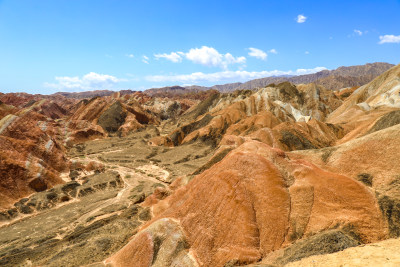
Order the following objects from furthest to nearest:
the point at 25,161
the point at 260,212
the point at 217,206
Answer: the point at 25,161, the point at 217,206, the point at 260,212

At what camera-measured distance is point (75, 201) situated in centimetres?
3747

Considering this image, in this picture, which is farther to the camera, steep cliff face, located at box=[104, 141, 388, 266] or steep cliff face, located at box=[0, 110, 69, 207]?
steep cliff face, located at box=[0, 110, 69, 207]

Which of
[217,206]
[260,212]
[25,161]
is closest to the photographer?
[260,212]

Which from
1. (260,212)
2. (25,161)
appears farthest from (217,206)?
(25,161)

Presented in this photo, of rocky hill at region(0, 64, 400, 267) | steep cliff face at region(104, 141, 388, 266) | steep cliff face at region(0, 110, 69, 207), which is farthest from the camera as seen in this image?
steep cliff face at region(0, 110, 69, 207)

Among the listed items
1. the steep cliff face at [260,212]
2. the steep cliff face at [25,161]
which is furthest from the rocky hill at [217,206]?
the steep cliff face at [25,161]

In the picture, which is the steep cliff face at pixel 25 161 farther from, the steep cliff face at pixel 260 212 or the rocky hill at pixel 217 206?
the steep cliff face at pixel 260 212

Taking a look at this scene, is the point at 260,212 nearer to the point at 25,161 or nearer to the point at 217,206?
the point at 217,206

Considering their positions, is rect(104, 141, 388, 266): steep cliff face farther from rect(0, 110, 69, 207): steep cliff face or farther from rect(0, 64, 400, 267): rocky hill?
rect(0, 110, 69, 207): steep cliff face

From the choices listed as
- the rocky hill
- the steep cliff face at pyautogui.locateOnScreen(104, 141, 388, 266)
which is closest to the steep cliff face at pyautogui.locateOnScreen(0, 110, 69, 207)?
the rocky hill

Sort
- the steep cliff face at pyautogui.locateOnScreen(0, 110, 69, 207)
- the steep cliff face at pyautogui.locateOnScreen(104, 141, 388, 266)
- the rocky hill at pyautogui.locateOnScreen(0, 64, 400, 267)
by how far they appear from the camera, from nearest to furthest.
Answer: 1. the rocky hill at pyautogui.locateOnScreen(0, 64, 400, 267)
2. the steep cliff face at pyautogui.locateOnScreen(104, 141, 388, 266)
3. the steep cliff face at pyautogui.locateOnScreen(0, 110, 69, 207)

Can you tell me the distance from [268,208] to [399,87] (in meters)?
67.7

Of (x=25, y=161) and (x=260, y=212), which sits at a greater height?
(x=25, y=161)

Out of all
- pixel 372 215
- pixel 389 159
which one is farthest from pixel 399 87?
pixel 372 215
